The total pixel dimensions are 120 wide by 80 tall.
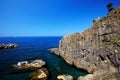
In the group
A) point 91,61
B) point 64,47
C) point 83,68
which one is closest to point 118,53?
point 91,61

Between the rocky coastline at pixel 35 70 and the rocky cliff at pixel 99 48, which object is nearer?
the rocky cliff at pixel 99 48

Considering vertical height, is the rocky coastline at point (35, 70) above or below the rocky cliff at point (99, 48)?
below

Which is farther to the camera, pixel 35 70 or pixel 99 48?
pixel 35 70

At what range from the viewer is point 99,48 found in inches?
2137

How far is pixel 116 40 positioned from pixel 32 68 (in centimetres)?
4127

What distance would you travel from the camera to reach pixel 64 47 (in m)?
86.6

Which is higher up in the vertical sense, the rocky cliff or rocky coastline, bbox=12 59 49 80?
the rocky cliff

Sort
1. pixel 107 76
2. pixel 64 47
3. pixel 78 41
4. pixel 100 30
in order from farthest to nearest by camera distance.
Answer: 1. pixel 64 47
2. pixel 78 41
3. pixel 100 30
4. pixel 107 76

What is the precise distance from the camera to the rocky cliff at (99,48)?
47.0 meters

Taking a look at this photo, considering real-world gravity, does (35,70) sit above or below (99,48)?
below

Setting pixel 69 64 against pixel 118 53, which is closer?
pixel 118 53

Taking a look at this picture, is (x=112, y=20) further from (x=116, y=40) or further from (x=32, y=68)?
(x=32, y=68)

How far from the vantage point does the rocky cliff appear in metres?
47.0

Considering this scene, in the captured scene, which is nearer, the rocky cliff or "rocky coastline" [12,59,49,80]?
the rocky cliff
